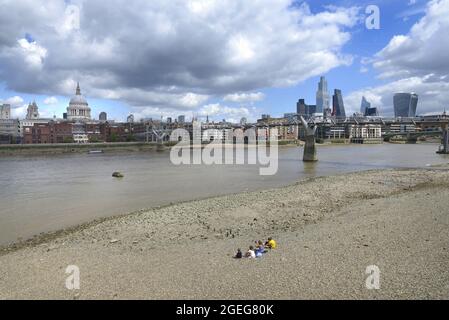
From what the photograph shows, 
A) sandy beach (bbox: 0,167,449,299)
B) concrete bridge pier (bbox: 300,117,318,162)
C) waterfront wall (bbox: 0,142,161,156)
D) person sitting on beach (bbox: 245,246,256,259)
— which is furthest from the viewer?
waterfront wall (bbox: 0,142,161,156)

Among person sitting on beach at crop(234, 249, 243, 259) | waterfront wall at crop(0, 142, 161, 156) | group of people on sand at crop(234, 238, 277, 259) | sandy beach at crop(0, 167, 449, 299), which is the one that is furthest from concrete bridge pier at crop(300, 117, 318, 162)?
waterfront wall at crop(0, 142, 161, 156)

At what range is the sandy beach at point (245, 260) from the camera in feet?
24.2

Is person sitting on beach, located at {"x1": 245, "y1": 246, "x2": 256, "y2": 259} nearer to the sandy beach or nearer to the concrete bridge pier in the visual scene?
the sandy beach

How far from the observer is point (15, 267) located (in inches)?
383

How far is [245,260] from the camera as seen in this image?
9.17m

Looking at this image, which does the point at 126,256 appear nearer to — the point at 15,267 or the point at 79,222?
the point at 15,267

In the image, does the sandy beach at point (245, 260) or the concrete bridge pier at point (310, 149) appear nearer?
the sandy beach at point (245, 260)

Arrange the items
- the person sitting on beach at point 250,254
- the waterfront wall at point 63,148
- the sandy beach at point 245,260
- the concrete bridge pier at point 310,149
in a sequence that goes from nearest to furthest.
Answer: the sandy beach at point 245,260
the person sitting on beach at point 250,254
the concrete bridge pier at point 310,149
the waterfront wall at point 63,148

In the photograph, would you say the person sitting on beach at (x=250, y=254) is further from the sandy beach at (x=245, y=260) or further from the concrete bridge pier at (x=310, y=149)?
the concrete bridge pier at (x=310, y=149)

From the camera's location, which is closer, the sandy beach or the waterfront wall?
the sandy beach

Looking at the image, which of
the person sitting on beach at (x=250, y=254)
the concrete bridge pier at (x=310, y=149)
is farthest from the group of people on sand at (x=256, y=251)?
the concrete bridge pier at (x=310, y=149)

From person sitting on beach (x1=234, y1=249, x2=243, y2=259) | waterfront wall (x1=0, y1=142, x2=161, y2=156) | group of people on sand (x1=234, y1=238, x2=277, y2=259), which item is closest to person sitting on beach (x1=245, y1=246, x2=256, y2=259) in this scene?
group of people on sand (x1=234, y1=238, x2=277, y2=259)

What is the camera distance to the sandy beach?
24.2ft

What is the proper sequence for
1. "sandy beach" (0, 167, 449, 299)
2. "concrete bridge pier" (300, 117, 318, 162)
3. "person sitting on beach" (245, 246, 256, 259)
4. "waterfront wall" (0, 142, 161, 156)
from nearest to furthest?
"sandy beach" (0, 167, 449, 299) → "person sitting on beach" (245, 246, 256, 259) → "concrete bridge pier" (300, 117, 318, 162) → "waterfront wall" (0, 142, 161, 156)
